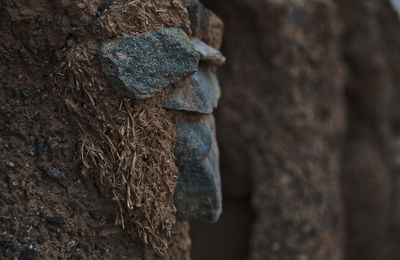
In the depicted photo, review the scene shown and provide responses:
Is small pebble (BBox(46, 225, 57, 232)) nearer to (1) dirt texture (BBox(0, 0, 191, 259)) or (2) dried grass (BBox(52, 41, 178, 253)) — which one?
(1) dirt texture (BBox(0, 0, 191, 259))

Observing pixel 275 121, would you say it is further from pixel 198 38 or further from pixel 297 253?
pixel 198 38

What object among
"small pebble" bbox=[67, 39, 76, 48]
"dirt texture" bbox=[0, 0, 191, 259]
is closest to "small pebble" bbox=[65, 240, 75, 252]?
"dirt texture" bbox=[0, 0, 191, 259]

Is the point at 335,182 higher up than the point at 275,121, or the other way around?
the point at 275,121

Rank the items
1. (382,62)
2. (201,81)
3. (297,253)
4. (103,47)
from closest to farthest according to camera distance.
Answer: (103,47) → (201,81) → (297,253) → (382,62)

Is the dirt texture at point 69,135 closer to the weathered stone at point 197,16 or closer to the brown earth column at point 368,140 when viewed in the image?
the weathered stone at point 197,16

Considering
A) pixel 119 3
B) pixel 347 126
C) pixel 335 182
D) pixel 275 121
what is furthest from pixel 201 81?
pixel 347 126

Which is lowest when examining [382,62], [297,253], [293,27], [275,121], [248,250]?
[248,250]

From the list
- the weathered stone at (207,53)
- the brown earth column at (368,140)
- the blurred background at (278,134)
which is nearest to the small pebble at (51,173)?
the weathered stone at (207,53)
